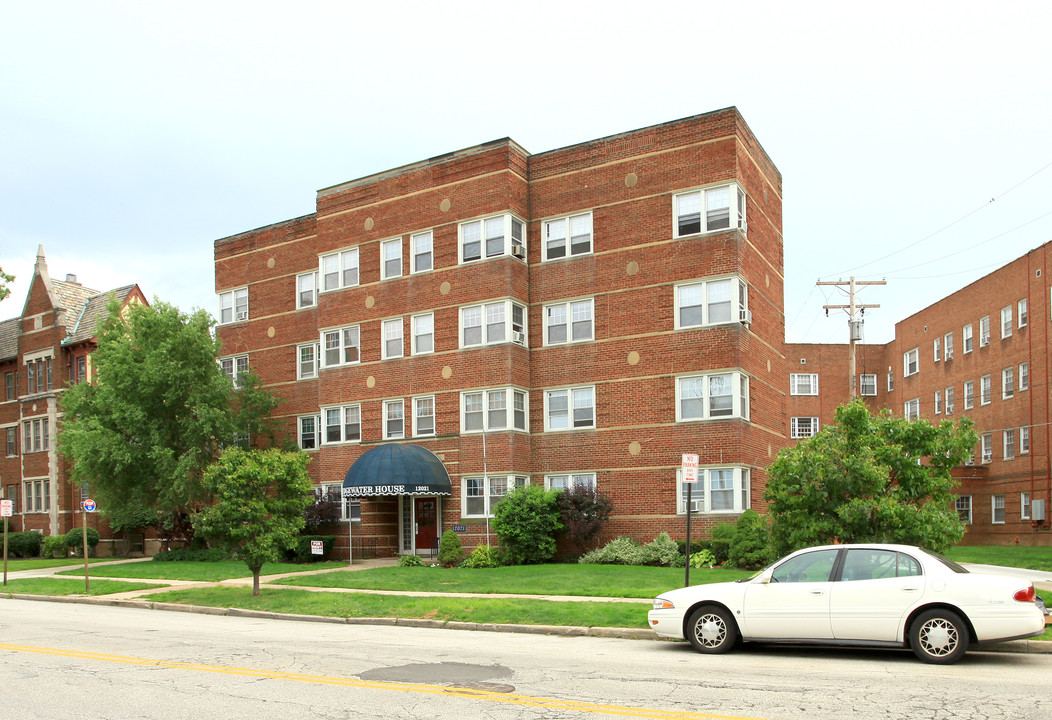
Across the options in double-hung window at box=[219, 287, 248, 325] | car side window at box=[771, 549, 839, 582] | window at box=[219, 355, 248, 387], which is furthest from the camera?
double-hung window at box=[219, 287, 248, 325]

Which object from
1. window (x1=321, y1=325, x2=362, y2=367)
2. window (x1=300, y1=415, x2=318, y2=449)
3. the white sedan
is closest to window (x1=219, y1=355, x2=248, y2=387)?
window (x1=300, y1=415, x2=318, y2=449)

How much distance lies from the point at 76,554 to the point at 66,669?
1394 inches

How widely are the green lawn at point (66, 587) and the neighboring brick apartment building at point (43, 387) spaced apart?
19.8m

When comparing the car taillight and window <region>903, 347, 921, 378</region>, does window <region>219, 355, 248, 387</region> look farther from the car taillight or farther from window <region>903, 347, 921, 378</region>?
window <region>903, 347, 921, 378</region>

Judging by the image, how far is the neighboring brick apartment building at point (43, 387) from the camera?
46.4m

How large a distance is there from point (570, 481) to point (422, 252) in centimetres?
941

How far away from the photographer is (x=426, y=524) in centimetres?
3259

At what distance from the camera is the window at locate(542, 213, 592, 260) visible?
31.1 m

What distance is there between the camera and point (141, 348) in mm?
36625

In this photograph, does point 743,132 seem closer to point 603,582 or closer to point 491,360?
point 491,360

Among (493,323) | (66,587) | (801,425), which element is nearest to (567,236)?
(493,323)

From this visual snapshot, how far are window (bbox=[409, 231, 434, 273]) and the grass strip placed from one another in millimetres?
14063

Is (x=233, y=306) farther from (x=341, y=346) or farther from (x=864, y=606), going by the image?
(x=864, y=606)

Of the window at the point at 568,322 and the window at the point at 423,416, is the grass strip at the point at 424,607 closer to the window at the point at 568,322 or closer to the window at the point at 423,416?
the window at the point at 423,416
